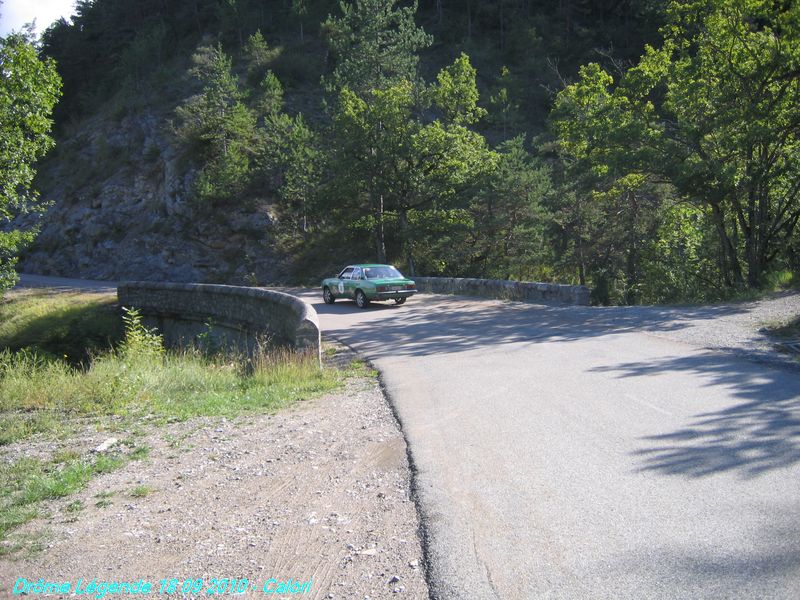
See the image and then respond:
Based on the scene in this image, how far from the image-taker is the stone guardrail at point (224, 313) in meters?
15.7

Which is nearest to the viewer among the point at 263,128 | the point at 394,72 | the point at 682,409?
the point at 682,409

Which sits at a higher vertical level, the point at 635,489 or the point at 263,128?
the point at 263,128

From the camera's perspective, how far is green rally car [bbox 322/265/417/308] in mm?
21344

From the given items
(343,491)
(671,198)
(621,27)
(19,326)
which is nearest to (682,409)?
(343,491)

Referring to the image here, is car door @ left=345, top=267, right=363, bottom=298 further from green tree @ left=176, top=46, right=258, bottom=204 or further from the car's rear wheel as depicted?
green tree @ left=176, top=46, right=258, bottom=204

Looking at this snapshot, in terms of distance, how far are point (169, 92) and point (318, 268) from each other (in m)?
27.8

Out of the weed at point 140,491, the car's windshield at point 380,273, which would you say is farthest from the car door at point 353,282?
the weed at point 140,491

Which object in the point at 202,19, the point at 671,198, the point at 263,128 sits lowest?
the point at 671,198

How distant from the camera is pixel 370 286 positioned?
2141cm

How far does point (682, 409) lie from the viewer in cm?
719

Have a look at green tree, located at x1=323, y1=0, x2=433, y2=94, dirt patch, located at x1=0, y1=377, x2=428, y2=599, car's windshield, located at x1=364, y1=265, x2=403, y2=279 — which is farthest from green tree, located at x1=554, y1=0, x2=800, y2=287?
green tree, located at x1=323, y1=0, x2=433, y2=94

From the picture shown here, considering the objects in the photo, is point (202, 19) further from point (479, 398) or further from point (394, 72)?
point (479, 398)

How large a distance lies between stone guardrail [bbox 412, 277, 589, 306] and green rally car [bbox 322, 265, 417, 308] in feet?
10.1

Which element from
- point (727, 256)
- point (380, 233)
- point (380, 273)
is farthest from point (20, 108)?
point (727, 256)
